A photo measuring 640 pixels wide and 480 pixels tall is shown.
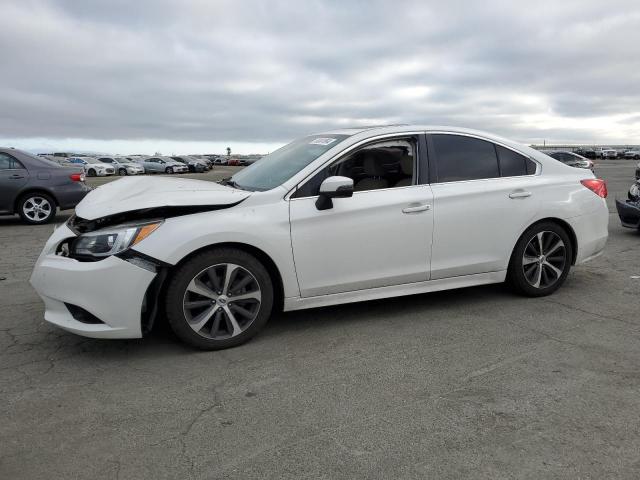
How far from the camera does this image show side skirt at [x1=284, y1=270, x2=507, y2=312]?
4.18 m

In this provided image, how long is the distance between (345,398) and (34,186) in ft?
32.2

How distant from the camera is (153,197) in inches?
153

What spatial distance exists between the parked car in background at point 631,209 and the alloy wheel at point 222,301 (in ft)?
22.8

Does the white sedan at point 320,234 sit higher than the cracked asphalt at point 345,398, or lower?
higher

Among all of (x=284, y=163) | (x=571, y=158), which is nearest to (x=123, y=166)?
(x=571, y=158)

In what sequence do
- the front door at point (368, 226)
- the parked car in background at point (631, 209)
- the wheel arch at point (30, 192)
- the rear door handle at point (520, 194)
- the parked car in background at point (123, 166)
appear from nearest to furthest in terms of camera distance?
the front door at point (368, 226), the rear door handle at point (520, 194), the parked car in background at point (631, 209), the wheel arch at point (30, 192), the parked car in background at point (123, 166)

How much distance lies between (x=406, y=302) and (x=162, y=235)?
2.38 m

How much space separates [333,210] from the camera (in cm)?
414

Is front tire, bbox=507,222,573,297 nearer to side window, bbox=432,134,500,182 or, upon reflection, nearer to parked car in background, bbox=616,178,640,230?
side window, bbox=432,134,500,182

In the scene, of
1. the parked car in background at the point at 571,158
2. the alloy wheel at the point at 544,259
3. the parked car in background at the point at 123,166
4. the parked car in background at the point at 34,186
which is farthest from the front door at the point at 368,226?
Result: the parked car in background at the point at 123,166

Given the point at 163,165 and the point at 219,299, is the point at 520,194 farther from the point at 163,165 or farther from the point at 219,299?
the point at 163,165

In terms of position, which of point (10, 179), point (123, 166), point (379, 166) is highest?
point (379, 166)

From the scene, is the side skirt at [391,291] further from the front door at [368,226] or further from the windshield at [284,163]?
the windshield at [284,163]

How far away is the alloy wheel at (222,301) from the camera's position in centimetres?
380
